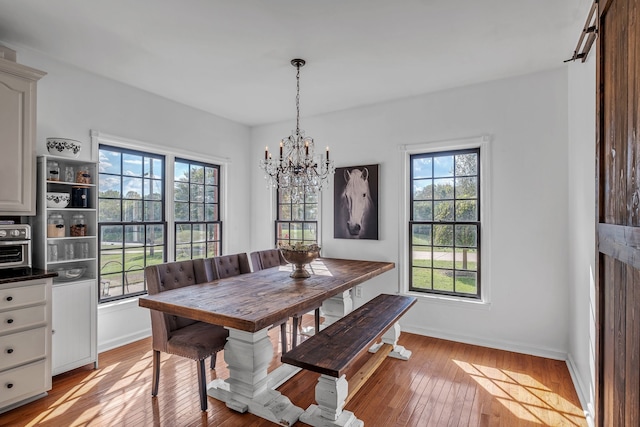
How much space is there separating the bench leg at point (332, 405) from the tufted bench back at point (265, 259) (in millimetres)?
1848

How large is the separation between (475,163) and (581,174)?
1.21 metres

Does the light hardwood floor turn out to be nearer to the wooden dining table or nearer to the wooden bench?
the wooden dining table

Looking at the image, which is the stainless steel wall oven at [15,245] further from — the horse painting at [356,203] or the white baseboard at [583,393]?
the white baseboard at [583,393]

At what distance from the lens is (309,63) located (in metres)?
3.19

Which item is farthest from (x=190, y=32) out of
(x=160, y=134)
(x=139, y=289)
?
(x=139, y=289)

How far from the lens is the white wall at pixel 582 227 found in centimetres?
235

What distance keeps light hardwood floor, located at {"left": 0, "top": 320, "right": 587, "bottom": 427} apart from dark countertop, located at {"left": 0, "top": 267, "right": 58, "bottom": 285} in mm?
951

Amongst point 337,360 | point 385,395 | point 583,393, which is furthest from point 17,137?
point 583,393

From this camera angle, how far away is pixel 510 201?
356 centimetres

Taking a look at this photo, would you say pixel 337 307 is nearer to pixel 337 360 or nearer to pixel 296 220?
pixel 337 360

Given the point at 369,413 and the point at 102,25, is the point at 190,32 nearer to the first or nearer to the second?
the point at 102,25

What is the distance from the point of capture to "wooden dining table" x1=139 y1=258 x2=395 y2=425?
209 centimetres

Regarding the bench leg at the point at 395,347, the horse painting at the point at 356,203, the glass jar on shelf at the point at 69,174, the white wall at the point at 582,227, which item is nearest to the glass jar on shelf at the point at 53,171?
the glass jar on shelf at the point at 69,174

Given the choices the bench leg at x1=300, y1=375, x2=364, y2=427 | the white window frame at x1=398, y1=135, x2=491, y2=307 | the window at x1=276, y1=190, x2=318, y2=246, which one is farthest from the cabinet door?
the white window frame at x1=398, y1=135, x2=491, y2=307
